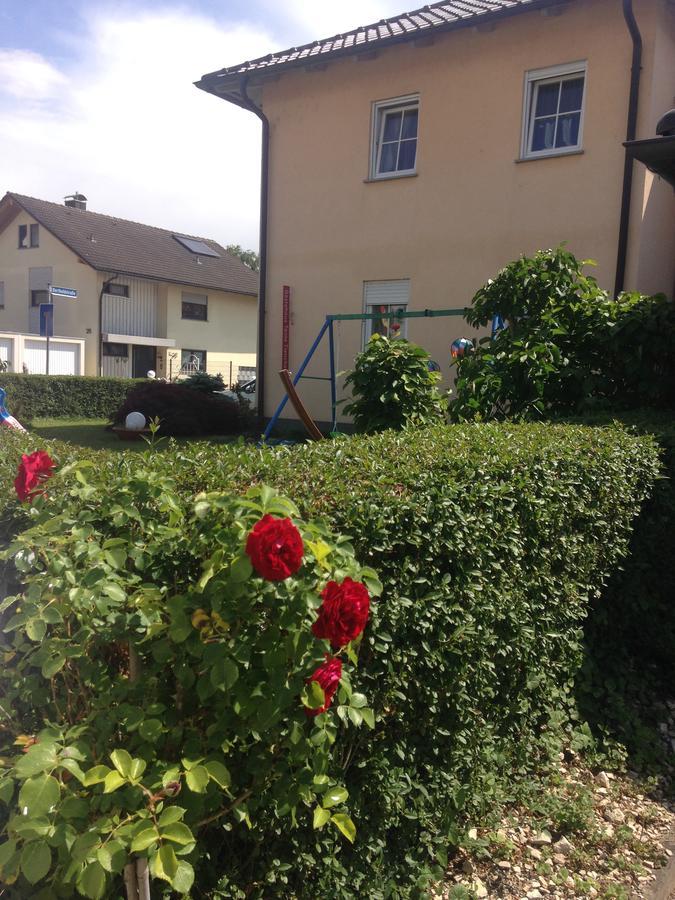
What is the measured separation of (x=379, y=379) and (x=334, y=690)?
16.4ft

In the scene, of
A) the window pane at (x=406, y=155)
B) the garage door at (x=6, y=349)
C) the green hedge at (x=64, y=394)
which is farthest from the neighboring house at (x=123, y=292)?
the window pane at (x=406, y=155)

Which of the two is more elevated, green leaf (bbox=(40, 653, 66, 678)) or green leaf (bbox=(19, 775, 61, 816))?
green leaf (bbox=(40, 653, 66, 678))

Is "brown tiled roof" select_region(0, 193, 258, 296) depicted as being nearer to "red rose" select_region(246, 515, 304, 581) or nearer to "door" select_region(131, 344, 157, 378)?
"door" select_region(131, 344, 157, 378)

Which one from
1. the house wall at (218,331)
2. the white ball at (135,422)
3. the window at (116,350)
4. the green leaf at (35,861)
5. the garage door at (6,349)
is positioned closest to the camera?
the green leaf at (35,861)

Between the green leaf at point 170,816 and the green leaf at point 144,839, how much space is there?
23 millimetres

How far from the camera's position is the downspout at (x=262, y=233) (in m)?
14.8

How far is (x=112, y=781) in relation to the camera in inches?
→ 68.2

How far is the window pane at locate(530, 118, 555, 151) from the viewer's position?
469 inches

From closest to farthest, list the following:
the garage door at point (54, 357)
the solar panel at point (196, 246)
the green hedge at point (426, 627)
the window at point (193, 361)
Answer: the green hedge at point (426, 627)
the garage door at point (54, 357)
the window at point (193, 361)
the solar panel at point (196, 246)

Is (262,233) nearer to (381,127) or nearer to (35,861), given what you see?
(381,127)

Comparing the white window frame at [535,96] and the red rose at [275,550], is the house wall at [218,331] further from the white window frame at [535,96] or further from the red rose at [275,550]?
the red rose at [275,550]

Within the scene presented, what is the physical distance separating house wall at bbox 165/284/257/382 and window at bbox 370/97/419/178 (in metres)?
22.7

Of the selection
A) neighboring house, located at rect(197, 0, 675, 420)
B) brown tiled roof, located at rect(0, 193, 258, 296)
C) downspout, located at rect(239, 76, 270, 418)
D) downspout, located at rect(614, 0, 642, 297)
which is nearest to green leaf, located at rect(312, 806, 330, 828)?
downspout, located at rect(614, 0, 642, 297)

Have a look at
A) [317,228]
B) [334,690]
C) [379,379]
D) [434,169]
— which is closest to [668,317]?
[379,379]
